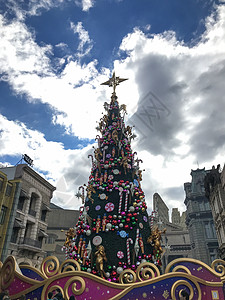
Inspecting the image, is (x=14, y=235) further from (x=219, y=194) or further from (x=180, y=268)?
(x=219, y=194)

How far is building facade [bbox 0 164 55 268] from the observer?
18109 millimetres

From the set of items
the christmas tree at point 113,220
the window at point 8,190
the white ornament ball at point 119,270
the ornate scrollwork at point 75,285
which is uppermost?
the window at point 8,190

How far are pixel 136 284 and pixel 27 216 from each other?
17.0m

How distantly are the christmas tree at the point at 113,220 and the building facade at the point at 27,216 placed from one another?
11.5 m

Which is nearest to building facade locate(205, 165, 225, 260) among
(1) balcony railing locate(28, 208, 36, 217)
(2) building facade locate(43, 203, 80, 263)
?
(1) balcony railing locate(28, 208, 36, 217)

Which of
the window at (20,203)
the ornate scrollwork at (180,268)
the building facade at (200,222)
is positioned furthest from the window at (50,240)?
the ornate scrollwork at (180,268)

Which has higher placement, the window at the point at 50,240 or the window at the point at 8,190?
the window at the point at 8,190

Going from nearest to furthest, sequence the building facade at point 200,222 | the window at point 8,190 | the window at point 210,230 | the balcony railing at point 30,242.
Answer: the window at point 8,190, the balcony railing at point 30,242, the building facade at point 200,222, the window at point 210,230

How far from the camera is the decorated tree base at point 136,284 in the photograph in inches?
224

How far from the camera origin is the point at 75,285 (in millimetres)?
6090

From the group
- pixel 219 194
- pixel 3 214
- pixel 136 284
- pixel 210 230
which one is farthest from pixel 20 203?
pixel 210 230

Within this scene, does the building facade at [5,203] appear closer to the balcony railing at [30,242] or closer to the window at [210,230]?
the balcony railing at [30,242]

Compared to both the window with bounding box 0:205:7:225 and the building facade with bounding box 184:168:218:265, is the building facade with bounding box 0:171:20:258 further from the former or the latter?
the building facade with bounding box 184:168:218:265

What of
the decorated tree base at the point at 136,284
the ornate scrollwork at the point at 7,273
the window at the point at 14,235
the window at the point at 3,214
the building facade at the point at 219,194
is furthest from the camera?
the building facade at the point at 219,194
